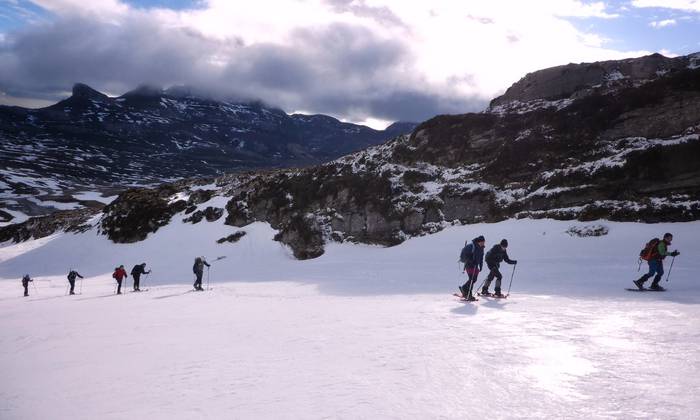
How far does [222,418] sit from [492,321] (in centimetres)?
693

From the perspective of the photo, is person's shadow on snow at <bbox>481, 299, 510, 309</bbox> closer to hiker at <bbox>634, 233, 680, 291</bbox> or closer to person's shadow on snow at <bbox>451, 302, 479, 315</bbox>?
person's shadow on snow at <bbox>451, 302, 479, 315</bbox>

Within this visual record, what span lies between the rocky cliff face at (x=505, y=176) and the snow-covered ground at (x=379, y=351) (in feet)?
20.1

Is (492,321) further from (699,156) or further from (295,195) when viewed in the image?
(295,195)

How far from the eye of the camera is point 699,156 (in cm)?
2405

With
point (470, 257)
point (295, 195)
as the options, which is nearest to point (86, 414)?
point (470, 257)

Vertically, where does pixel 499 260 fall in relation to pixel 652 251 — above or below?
below

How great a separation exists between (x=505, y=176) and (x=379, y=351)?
26.3m

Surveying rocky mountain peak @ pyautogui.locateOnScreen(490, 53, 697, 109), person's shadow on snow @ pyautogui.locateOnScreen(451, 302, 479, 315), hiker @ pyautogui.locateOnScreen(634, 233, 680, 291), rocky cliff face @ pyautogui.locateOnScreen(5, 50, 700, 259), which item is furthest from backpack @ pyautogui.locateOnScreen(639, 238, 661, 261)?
rocky mountain peak @ pyautogui.locateOnScreen(490, 53, 697, 109)

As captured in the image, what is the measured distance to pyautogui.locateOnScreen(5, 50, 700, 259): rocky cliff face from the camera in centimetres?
2516

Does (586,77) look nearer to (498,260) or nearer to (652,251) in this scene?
(652,251)

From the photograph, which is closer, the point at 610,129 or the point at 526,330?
the point at 526,330

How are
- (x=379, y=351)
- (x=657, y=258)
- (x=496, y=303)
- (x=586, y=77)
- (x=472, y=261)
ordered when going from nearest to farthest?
(x=379, y=351) < (x=496, y=303) < (x=657, y=258) < (x=472, y=261) < (x=586, y=77)

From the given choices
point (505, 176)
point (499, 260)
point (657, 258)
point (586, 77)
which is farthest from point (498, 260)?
point (586, 77)

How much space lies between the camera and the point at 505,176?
103ft
